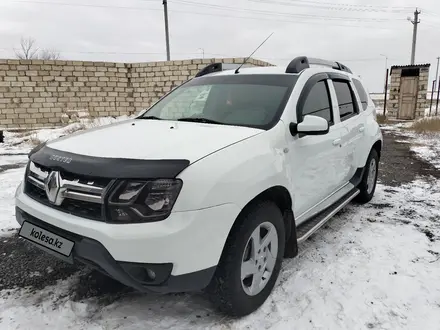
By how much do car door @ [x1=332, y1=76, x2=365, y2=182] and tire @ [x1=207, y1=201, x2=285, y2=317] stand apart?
1.64 meters

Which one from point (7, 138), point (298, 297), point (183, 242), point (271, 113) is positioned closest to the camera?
point (183, 242)

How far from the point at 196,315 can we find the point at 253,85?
6.49 feet

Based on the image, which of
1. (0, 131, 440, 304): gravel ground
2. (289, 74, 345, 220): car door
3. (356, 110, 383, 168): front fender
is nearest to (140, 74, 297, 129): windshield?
(289, 74, 345, 220): car door

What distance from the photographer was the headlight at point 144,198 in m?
1.86

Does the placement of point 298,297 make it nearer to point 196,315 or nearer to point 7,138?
point 196,315

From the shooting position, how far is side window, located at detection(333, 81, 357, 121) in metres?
3.72

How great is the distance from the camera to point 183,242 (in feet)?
6.07

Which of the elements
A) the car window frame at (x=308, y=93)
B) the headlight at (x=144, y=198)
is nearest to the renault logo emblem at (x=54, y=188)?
the headlight at (x=144, y=198)

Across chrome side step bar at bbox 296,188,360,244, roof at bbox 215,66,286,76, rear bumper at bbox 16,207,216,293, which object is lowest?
chrome side step bar at bbox 296,188,360,244

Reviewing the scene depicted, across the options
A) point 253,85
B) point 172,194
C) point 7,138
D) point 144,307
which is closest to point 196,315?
point 144,307

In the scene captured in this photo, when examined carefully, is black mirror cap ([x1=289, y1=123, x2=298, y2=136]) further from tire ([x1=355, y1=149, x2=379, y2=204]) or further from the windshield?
tire ([x1=355, y1=149, x2=379, y2=204])

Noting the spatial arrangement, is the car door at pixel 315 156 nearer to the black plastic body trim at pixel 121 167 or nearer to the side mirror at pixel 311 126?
the side mirror at pixel 311 126

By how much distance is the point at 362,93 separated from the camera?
4641 mm

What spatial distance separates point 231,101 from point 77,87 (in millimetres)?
11542
